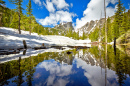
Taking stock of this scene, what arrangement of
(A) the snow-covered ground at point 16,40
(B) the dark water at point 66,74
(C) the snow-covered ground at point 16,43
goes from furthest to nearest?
(A) the snow-covered ground at point 16,40
(C) the snow-covered ground at point 16,43
(B) the dark water at point 66,74

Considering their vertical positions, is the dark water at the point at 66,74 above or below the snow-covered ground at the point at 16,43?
below

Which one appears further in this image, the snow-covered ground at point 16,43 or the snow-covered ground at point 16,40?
the snow-covered ground at point 16,40

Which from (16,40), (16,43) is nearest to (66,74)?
(16,43)

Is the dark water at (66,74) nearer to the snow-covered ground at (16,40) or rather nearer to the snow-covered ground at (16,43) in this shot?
the snow-covered ground at (16,43)

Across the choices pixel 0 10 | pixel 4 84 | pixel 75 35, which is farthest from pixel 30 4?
pixel 75 35

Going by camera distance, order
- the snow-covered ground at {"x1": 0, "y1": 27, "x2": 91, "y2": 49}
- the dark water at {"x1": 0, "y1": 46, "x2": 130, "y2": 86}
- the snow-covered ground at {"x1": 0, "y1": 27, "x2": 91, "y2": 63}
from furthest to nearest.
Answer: the snow-covered ground at {"x1": 0, "y1": 27, "x2": 91, "y2": 49}
the snow-covered ground at {"x1": 0, "y1": 27, "x2": 91, "y2": 63}
the dark water at {"x1": 0, "y1": 46, "x2": 130, "y2": 86}

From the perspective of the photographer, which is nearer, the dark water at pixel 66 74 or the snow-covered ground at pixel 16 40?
the dark water at pixel 66 74

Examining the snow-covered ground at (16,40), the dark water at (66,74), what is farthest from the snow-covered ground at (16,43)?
the dark water at (66,74)

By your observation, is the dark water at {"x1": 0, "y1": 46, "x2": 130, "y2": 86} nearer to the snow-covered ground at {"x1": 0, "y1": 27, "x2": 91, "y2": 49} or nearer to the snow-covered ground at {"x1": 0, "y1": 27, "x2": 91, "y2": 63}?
the snow-covered ground at {"x1": 0, "y1": 27, "x2": 91, "y2": 63}

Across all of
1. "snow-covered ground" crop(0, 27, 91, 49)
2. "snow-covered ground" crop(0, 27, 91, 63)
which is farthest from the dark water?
"snow-covered ground" crop(0, 27, 91, 49)

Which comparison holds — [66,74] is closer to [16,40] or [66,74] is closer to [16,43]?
[16,43]

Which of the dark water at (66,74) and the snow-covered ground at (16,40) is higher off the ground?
the snow-covered ground at (16,40)

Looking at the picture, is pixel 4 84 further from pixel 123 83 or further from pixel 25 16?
pixel 25 16

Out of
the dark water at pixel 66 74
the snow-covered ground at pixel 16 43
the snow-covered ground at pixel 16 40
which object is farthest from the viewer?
the snow-covered ground at pixel 16 40
